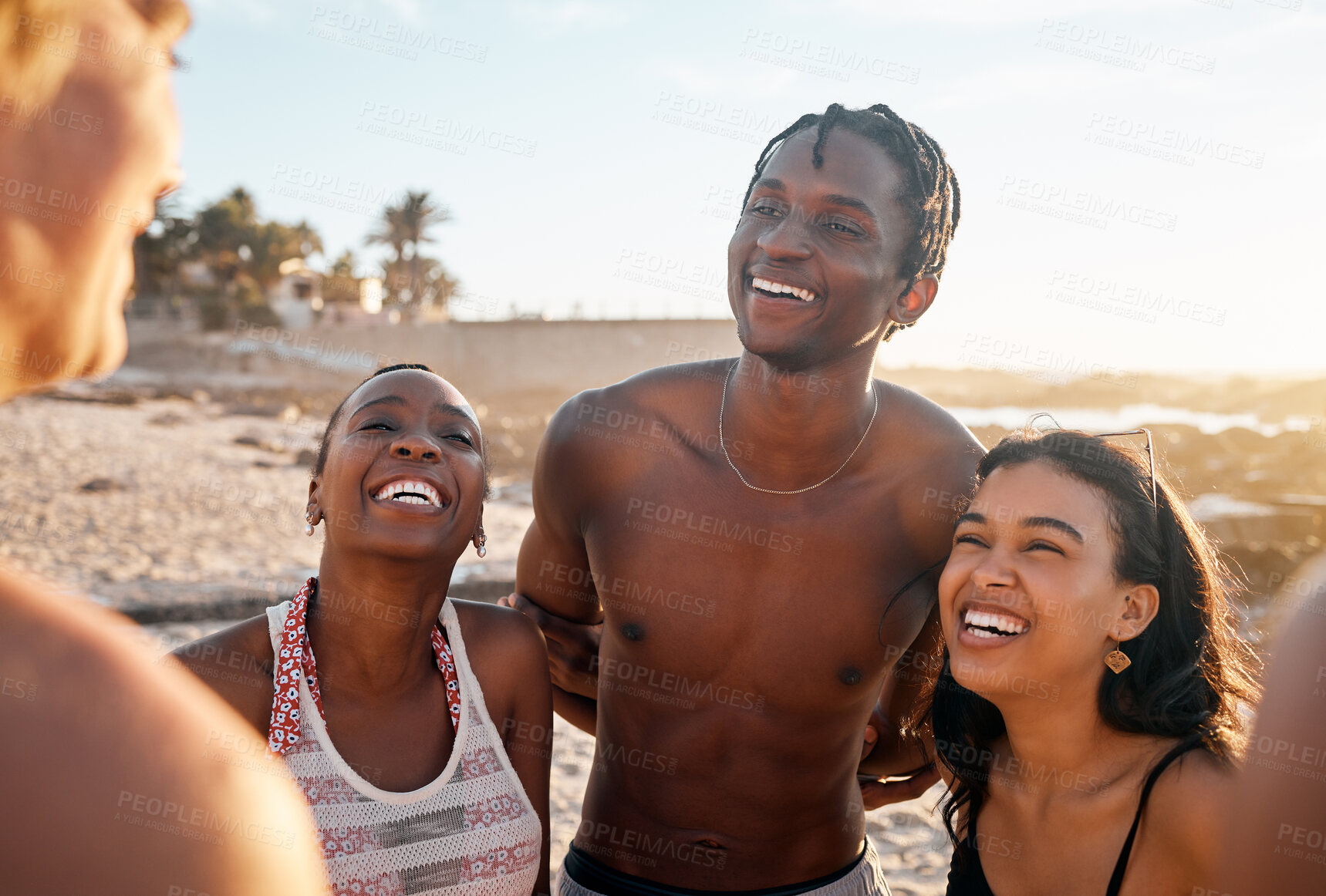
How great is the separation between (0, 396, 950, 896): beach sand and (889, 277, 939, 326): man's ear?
2304mm

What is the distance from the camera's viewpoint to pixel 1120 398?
4747cm

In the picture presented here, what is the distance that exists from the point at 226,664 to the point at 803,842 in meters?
1.65

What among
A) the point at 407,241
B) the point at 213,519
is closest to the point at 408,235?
the point at 407,241

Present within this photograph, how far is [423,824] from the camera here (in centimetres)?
200

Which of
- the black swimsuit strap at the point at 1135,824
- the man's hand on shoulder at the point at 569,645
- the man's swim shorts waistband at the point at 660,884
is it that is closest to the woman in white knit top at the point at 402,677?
the man's swim shorts waistband at the point at 660,884

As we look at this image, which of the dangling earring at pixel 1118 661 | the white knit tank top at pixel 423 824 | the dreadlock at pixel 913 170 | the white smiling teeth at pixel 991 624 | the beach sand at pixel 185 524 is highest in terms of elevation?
the dreadlock at pixel 913 170

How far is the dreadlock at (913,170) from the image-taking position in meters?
2.75

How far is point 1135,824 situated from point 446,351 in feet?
104

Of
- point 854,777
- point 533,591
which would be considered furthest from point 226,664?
point 854,777

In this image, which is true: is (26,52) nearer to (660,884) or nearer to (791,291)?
(791,291)

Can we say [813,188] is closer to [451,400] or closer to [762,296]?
[762,296]

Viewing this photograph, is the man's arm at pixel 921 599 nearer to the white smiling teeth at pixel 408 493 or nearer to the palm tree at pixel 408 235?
the white smiling teeth at pixel 408 493

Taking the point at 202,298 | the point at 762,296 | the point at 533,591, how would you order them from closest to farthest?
the point at 762,296
the point at 533,591
the point at 202,298

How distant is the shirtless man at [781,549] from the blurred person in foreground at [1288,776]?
1.75 m
